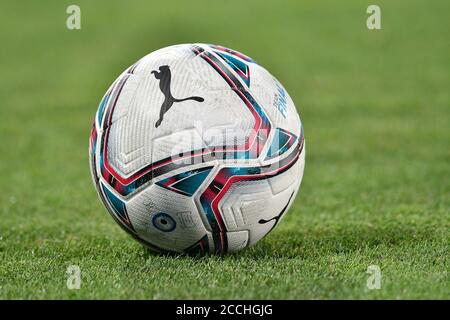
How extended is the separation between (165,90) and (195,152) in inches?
18.1

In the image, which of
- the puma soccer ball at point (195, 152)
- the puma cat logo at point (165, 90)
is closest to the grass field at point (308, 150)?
the puma soccer ball at point (195, 152)

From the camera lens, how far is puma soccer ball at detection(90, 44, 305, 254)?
17.1 feet

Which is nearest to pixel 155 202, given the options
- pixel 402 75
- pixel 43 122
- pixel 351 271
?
pixel 351 271

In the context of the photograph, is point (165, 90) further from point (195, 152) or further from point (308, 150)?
point (308, 150)

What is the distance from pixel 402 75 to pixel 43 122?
6.41 m

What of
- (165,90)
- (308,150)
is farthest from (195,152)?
(308,150)

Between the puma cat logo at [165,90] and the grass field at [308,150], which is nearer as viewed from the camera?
the grass field at [308,150]

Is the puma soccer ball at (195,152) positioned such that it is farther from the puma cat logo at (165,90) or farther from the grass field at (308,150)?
the grass field at (308,150)

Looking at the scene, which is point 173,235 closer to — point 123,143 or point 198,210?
point 198,210

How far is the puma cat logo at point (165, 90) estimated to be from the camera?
17.1 ft

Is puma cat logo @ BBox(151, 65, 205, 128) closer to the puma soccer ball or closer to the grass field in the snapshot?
the puma soccer ball

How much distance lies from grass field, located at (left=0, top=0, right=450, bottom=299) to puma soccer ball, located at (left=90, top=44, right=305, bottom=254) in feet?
0.82

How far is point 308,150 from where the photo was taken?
10.3 m

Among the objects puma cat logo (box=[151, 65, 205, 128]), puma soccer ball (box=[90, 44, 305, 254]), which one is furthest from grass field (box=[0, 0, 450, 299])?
puma cat logo (box=[151, 65, 205, 128])
